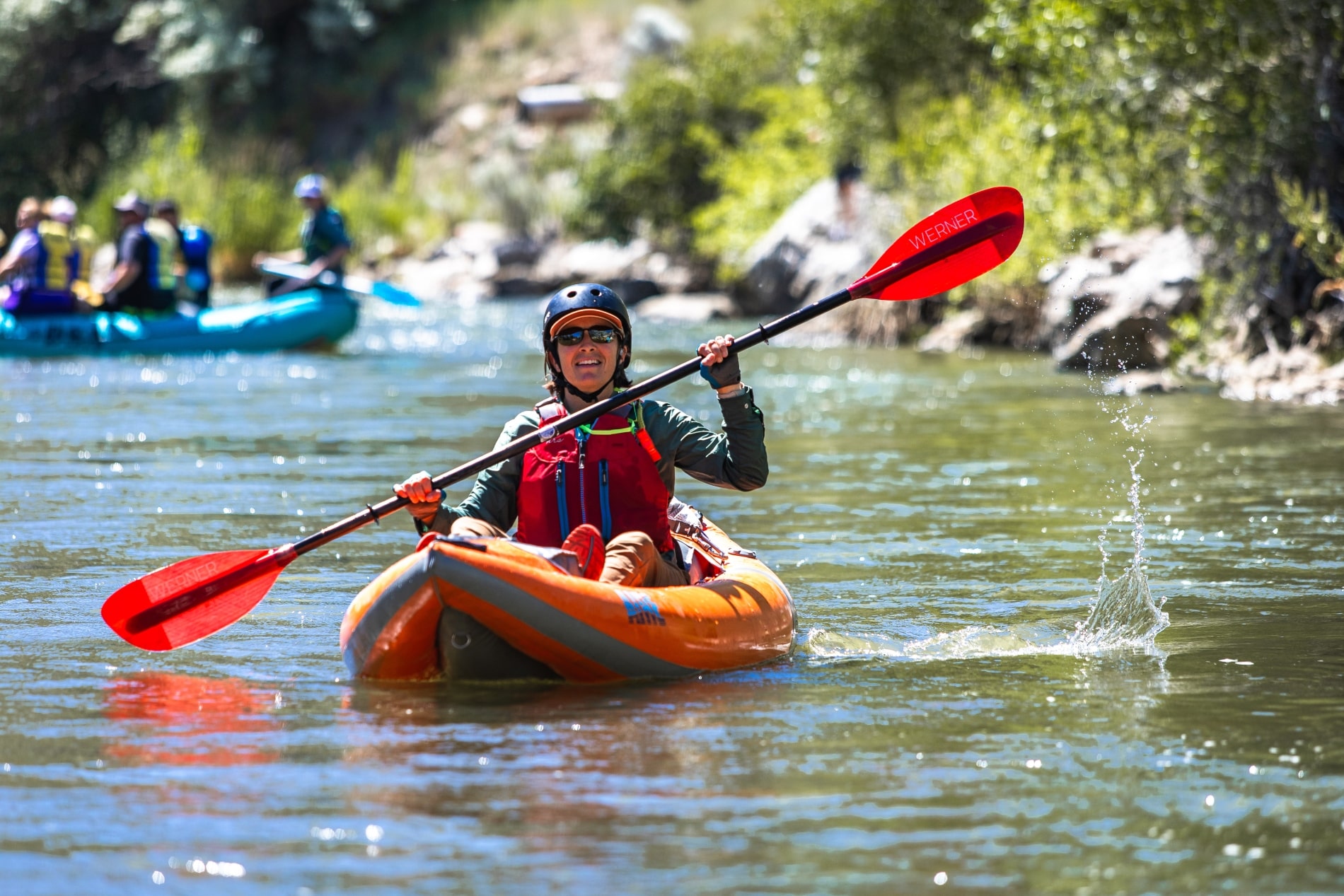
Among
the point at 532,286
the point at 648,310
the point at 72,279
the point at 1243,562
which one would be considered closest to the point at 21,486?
the point at 1243,562

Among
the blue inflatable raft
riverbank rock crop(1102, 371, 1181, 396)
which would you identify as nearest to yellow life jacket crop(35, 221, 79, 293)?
the blue inflatable raft

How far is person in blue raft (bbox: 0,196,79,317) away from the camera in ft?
47.6

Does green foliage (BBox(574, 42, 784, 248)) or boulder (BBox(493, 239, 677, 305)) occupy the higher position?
green foliage (BBox(574, 42, 784, 248))

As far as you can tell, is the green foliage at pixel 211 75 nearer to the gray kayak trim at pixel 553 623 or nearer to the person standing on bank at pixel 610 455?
the person standing on bank at pixel 610 455

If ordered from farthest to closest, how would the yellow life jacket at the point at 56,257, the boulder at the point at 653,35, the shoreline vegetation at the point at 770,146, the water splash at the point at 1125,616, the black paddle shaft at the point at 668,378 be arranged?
the boulder at the point at 653,35
the yellow life jacket at the point at 56,257
the shoreline vegetation at the point at 770,146
the water splash at the point at 1125,616
the black paddle shaft at the point at 668,378

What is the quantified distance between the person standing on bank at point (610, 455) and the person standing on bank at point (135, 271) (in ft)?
34.7

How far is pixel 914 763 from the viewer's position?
374 cm

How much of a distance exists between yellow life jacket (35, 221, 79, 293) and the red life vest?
35.5 feet

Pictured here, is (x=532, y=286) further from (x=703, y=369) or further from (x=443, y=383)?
(x=703, y=369)

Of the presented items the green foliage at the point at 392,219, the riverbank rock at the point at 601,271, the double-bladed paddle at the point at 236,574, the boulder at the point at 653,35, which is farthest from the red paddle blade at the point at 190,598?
the boulder at the point at 653,35

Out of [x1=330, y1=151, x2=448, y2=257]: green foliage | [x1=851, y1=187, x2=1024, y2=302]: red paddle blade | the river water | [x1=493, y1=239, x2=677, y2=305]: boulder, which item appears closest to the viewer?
the river water

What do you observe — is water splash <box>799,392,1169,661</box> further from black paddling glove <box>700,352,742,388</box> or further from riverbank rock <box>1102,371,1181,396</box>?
riverbank rock <box>1102,371,1181,396</box>

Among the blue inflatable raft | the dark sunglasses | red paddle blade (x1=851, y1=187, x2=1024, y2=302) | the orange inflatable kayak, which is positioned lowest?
the orange inflatable kayak

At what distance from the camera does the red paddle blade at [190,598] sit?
489cm
